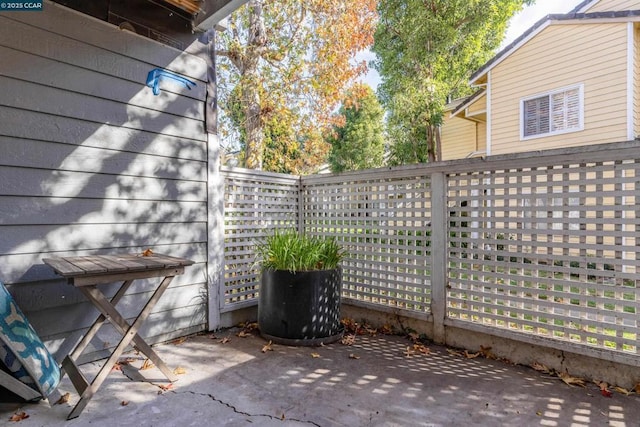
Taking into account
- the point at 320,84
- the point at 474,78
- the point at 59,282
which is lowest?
the point at 59,282

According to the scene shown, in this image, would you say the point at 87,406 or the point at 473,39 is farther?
the point at 473,39

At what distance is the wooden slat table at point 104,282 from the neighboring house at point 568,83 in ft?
23.1

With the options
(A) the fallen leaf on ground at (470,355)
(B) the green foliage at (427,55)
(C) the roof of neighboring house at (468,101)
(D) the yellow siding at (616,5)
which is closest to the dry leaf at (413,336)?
(A) the fallen leaf on ground at (470,355)

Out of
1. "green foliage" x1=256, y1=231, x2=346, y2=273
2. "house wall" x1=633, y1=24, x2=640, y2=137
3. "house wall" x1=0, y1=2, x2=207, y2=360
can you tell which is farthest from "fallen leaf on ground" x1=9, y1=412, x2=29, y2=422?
"house wall" x1=633, y1=24, x2=640, y2=137

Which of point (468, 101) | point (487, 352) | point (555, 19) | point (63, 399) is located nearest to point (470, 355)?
point (487, 352)

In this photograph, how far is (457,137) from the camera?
10273 mm

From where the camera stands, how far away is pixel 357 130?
15.4 meters

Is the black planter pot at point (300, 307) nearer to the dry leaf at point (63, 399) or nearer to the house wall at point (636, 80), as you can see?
the dry leaf at point (63, 399)

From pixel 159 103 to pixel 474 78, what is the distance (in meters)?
7.50

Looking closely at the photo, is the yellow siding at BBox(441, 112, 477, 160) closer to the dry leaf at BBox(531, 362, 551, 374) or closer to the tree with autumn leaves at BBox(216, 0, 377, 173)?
the tree with autumn leaves at BBox(216, 0, 377, 173)

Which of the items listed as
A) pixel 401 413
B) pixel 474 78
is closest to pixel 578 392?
pixel 401 413

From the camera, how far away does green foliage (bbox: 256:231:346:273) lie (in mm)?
2936

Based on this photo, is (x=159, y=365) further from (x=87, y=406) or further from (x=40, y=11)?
(x=40, y=11)

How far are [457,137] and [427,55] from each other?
2.42m
